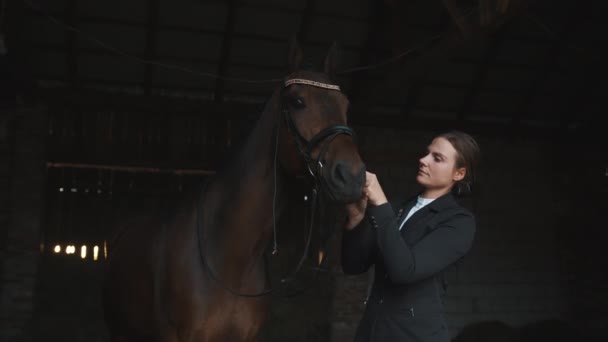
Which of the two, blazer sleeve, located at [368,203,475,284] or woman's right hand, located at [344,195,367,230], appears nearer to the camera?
blazer sleeve, located at [368,203,475,284]

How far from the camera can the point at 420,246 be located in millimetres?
1447

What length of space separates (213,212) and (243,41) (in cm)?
354

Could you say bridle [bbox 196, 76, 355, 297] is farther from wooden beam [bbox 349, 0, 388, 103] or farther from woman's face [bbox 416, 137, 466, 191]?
wooden beam [bbox 349, 0, 388, 103]

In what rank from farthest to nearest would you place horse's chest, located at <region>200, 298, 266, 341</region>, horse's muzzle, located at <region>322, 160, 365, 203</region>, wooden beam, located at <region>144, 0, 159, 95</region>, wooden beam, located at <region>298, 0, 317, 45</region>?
wooden beam, located at <region>298, 0, 317, 45</region>
wooden beam, located at <region>144, 0, 159, 95</region>
horse's chest, located at <region>200, 298, 266, 341</region>
horse's muzzle, located at <region>322, 160, 365, 203</region>

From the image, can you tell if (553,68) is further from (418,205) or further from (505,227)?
(418,205)

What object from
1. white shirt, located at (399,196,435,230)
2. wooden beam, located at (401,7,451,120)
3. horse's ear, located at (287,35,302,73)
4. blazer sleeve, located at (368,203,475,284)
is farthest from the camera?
wooden beam, located at (401,7,451,120)

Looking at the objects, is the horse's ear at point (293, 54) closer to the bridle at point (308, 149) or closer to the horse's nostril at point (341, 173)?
the bridle at point (308, 149)

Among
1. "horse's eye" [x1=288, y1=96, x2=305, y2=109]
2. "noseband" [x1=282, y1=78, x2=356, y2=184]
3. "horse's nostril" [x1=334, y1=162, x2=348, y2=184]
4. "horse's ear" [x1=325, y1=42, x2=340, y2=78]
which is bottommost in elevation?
"horse's nostril" [x1=334, y1=162, x2=348, y2=184]

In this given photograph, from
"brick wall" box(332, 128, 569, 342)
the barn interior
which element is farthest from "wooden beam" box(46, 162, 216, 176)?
"brick wall" box(332, 128, 569, 342)

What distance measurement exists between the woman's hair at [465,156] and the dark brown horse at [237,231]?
46 centimetres

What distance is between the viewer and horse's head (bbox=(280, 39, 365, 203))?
1611 millimetres

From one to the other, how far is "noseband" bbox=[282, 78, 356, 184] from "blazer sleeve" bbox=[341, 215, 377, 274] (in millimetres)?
263

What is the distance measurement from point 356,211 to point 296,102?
0.60 meters

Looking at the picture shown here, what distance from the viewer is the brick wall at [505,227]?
6.39 m
